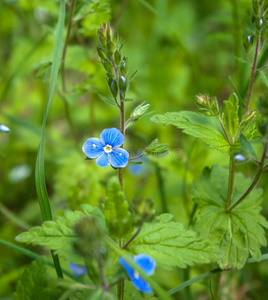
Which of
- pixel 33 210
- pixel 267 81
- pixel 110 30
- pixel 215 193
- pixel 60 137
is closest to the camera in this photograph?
pixel 110 30

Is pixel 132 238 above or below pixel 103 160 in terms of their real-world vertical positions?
below

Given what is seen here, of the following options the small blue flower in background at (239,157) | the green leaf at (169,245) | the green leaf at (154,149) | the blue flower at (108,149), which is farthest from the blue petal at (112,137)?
the small blue flower in background at (239,157)

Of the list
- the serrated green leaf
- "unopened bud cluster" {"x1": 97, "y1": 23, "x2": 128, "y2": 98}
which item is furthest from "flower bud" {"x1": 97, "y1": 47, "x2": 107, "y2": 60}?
the serrated green leaf

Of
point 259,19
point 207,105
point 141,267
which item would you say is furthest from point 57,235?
point 259,19

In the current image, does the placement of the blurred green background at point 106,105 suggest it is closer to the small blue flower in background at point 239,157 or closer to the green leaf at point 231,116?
the green leaf at point 231,116

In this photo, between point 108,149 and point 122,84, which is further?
point 108,149

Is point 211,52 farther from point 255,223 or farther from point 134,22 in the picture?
point 255,223

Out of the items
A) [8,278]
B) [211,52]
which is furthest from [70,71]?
[8,278]

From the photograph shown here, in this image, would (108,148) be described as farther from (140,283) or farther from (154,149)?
(140,283)
